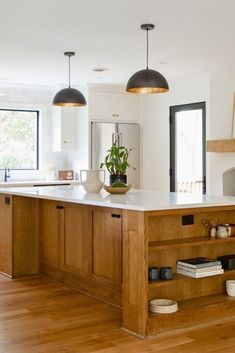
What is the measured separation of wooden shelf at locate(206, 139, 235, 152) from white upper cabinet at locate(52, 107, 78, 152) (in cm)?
241

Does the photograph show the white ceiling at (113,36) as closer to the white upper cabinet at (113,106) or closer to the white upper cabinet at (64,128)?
the white upper cabinet at (113,106)

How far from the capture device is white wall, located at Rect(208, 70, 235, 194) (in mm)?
6906

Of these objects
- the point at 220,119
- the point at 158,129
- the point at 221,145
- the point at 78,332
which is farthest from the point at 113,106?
the point at 78,332

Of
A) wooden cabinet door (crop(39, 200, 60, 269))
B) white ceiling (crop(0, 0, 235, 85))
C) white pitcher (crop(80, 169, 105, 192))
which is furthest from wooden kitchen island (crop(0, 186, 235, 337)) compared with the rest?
white ceiling (crop(0, 0, 235, 85))

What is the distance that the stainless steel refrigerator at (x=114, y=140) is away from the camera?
26.8 feet

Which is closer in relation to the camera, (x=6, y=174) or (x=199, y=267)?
(x=199, y=267)

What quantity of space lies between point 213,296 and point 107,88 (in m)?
5.02

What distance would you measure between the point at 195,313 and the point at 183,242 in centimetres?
52

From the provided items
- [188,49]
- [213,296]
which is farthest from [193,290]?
[188,49]

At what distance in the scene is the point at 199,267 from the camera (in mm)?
3766

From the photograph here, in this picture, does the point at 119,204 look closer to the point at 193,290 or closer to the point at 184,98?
the point at 193,290

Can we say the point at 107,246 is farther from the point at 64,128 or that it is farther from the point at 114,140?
the point at 64,128

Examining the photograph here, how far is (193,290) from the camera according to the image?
3.96 m

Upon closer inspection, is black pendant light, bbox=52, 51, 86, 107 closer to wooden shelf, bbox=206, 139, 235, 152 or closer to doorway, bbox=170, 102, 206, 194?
wooden shelf, bbox=206, 139, 235, 152
